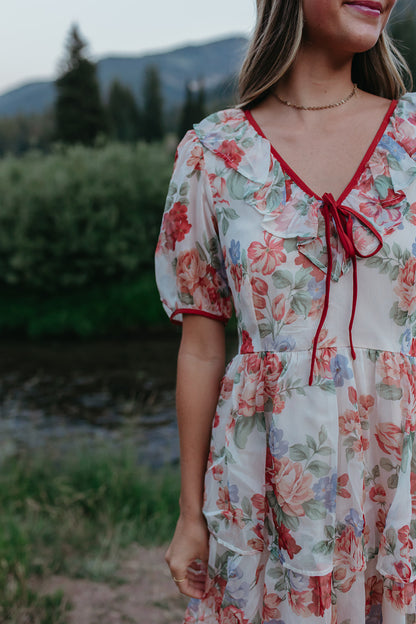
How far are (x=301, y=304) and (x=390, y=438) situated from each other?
0.29 meters

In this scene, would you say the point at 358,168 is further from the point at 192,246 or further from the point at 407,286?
the point at 192,246

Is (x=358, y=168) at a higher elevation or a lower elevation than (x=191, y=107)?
higher

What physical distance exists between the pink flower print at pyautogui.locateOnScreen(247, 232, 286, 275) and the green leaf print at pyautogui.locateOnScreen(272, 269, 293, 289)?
1 centimetres

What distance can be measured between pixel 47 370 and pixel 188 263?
359 inches

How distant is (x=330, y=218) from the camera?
3.64 ft

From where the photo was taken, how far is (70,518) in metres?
3.34

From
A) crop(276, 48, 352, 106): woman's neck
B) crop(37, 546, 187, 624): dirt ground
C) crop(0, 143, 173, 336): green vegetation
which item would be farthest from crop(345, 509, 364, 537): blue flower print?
crop(0, 143, 173, 336): green vegetation

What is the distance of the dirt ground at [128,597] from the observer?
2.55 m

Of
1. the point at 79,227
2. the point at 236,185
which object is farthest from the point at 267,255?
the point at 79,227

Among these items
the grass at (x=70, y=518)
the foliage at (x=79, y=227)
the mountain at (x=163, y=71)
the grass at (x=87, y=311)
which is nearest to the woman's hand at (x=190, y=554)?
the grass at (x=70, y=518)

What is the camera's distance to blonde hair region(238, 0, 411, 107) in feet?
4.07

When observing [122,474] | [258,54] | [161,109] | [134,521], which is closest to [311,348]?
[258,54]

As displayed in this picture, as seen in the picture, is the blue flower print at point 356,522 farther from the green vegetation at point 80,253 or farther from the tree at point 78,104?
the tree at point 78,104

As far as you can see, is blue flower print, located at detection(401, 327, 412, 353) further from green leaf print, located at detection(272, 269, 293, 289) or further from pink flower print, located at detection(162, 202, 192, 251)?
pink flower print, located at detection(162, 202, 192, 251)
